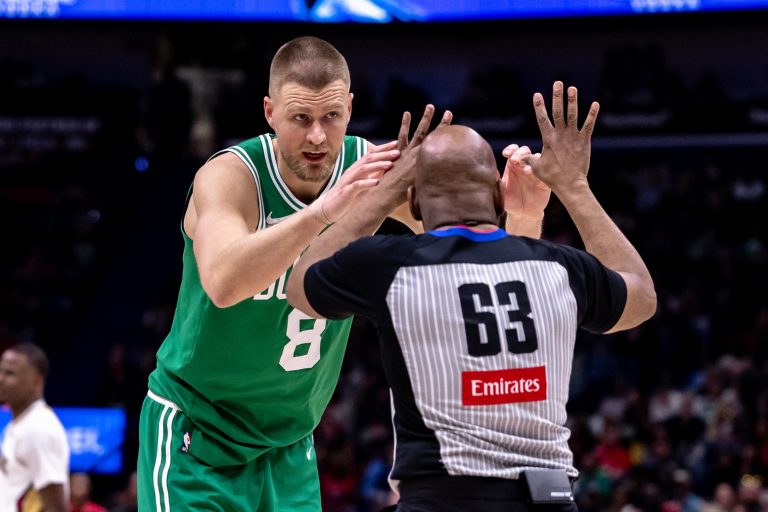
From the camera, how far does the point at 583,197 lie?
12.4 feet

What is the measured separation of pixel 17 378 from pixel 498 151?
934 cm

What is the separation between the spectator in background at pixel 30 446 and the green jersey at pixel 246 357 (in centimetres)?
320

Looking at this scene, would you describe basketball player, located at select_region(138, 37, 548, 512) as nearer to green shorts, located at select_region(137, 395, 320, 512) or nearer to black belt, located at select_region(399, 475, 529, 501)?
green shorts, located at select_region(137, 395, 320, 512)

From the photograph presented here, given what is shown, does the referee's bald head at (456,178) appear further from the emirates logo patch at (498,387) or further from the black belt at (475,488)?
the black belt at (475,488)

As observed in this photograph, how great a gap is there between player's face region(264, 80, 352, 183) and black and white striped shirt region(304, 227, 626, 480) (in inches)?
41.3

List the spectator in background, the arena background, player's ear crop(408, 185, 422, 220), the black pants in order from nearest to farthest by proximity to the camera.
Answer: the black pants
player's ear crop(408, 185, 422, 220)
the spectator in background
the arena background

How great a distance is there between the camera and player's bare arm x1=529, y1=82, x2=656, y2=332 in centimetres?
352

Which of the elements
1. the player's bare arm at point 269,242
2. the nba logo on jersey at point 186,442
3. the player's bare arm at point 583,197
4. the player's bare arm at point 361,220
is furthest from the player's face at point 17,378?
the player's bare arm at point 583,197

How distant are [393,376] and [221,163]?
4.49 feet

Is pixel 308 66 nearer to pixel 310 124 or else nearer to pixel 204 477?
pixel 310 124

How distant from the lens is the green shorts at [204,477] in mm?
4305

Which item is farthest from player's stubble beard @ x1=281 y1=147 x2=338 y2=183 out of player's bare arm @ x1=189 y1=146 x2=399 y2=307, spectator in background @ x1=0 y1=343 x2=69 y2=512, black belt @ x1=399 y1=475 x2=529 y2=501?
spectator in background @ x1=0 y1=343 x2=69 y2=512

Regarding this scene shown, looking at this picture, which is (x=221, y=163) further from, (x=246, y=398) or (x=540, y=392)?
(x=540, y=392)

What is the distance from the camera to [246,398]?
4.46 meters
